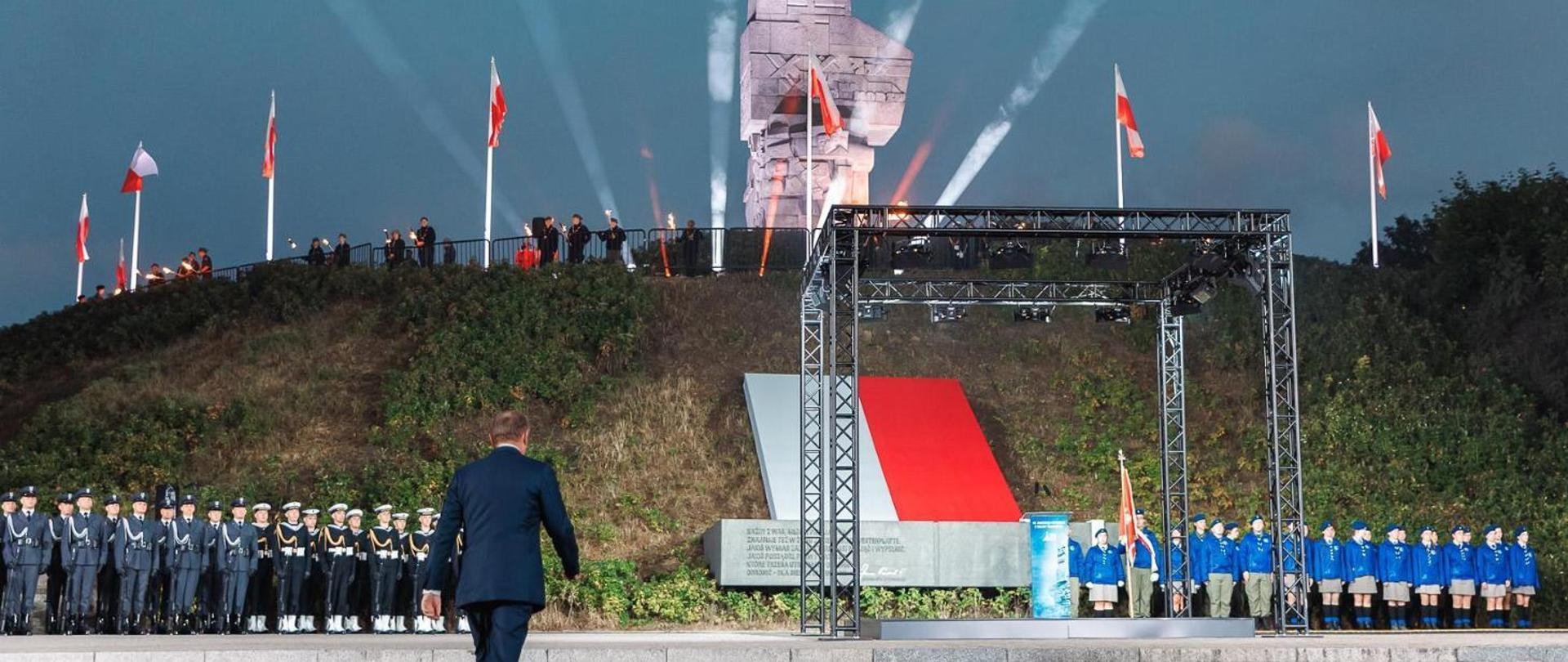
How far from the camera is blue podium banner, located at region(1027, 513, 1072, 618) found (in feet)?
58.6

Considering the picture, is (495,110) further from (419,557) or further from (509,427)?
(509,427)

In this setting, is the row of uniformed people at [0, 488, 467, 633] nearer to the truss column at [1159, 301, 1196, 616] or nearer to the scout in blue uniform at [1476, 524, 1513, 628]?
the truss column at [1159, 301, 1196, 616]

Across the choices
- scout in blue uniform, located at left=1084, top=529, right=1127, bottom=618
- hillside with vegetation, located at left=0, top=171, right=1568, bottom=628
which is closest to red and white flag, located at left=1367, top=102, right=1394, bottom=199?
hillside with vegetation, located at left=0, top=171, right=1568, bottom=628

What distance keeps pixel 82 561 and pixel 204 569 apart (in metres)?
1.30

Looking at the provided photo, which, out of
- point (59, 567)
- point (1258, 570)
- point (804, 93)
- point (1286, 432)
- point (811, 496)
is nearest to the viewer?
point (59, 567)

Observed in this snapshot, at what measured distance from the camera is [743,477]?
26.1 metres

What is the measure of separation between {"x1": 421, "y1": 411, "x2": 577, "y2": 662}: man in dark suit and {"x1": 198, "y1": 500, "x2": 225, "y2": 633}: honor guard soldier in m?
12.0

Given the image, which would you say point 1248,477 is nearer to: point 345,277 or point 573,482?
point 573,482

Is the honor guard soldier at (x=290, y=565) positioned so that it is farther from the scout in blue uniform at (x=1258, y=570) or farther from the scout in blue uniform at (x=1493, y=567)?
the scout in blue uniform at (x=1493, y=567)

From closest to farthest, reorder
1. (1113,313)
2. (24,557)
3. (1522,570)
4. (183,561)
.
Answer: (24,557) → (183,561) → (1522,570) → (1113,313)

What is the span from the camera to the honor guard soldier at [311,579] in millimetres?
18859

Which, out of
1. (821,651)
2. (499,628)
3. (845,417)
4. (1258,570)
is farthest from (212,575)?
(499,628)

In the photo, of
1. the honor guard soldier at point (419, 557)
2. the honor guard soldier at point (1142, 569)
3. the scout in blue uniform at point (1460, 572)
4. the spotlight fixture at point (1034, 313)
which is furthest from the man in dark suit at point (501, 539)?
the scout in blue uniform at point (1460, 572)

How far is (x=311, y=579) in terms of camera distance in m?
19.1
